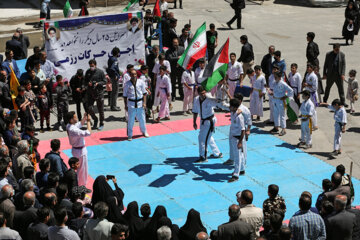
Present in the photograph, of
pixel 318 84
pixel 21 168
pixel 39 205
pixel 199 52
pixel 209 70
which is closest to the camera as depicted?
pixel 39 205

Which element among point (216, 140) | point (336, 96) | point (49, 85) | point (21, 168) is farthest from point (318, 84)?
point (21, 168)

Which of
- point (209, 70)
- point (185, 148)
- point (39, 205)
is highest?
point (209, 70)

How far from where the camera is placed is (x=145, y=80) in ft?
62.6

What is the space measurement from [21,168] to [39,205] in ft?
6.19

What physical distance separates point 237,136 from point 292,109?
3.94 m

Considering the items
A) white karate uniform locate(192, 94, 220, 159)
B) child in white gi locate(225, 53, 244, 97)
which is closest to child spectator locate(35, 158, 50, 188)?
white karate uniform locate(192, 94, 220, 159)

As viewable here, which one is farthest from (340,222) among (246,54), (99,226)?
(246,54)

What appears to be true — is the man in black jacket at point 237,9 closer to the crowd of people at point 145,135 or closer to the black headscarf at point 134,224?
the crowd of people at point 145,135

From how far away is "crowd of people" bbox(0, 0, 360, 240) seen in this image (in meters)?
10.4

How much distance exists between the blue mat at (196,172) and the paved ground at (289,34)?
3.05 ft

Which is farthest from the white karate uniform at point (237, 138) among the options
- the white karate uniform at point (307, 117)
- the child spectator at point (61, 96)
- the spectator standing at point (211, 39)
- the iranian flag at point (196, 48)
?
the spectator standing at point (211, 39)

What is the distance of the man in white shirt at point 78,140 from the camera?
14500mm

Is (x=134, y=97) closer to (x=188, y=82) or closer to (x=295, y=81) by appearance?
(x=188, y=82)

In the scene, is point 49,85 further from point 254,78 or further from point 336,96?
point 336,96
